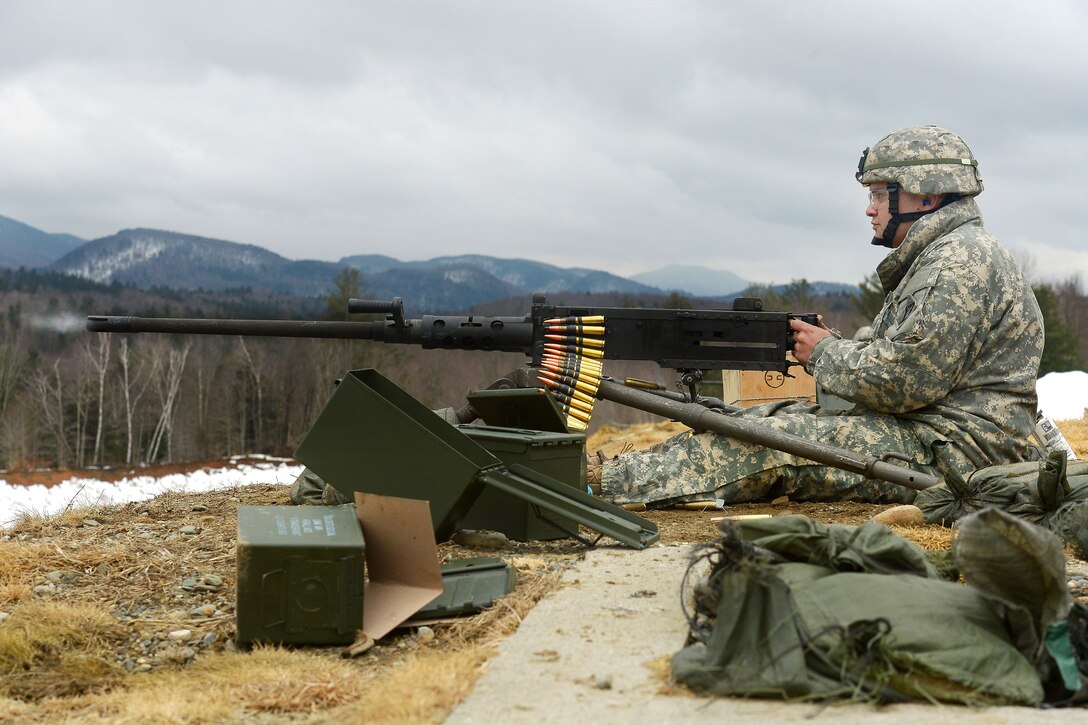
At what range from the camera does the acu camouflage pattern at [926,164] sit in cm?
689

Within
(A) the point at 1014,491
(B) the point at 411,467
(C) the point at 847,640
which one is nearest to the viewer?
(C) the point at 847,640

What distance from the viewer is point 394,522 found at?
482cm

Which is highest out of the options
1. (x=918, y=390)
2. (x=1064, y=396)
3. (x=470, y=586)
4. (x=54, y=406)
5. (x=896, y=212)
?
(x=896, y=212)

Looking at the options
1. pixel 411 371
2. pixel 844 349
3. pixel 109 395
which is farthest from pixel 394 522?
pixel 109 395

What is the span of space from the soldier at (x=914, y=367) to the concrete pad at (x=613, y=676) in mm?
2300

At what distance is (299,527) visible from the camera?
466 cm

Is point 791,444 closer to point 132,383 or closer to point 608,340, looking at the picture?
point 608,340

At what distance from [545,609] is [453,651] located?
42 cm

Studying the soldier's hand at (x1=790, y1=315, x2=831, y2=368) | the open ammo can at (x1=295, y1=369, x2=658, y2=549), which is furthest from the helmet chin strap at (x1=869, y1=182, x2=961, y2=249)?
the open ammo can at (x1=295, y1=369, x2=658, y2=549)

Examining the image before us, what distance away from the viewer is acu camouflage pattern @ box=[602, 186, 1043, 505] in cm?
657

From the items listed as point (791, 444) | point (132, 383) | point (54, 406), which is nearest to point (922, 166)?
point (791, 444)

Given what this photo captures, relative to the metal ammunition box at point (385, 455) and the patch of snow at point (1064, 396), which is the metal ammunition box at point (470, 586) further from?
the patch of snow at point (1064, 396)

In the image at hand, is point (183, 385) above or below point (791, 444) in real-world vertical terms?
below

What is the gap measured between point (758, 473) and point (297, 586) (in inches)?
140
